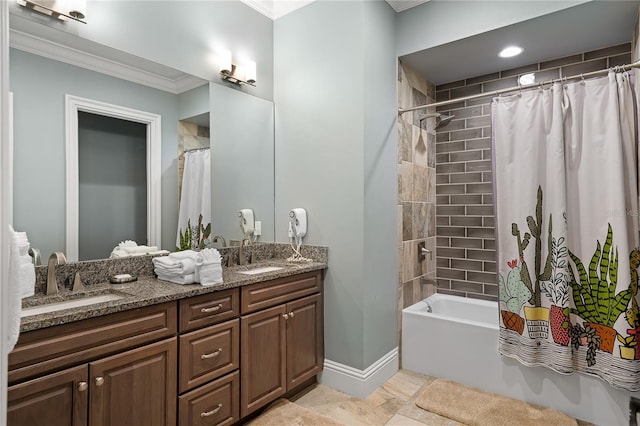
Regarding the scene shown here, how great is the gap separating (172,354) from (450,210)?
271 cm

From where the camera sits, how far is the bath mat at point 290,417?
2125 mm

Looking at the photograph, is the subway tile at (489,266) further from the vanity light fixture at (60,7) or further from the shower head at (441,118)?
A: the vanity light fixture at (60,7)

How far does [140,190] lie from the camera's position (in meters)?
2.19

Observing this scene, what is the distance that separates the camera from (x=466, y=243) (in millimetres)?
3391

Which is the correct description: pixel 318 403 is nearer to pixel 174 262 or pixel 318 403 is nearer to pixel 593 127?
pixel 174 262

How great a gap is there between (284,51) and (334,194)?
128cm

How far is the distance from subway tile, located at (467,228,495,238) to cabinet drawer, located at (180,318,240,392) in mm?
2312

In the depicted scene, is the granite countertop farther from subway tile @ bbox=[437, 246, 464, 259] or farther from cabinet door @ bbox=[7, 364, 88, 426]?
subway tile @ bbox=[437, 246, 464, 259]

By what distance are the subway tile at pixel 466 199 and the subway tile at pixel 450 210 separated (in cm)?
6

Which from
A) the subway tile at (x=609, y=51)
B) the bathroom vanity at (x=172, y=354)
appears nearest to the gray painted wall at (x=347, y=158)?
the bathroom vanity at (x=172, y=354)

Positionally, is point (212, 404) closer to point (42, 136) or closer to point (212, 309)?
point (212, 309)

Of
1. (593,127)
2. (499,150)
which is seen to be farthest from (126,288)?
(593,127)

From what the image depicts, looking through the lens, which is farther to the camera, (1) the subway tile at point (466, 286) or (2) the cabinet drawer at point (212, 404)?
(1) the subway tile at point (466, 286)

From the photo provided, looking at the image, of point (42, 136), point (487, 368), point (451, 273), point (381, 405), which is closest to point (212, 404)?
point (381, 405)
